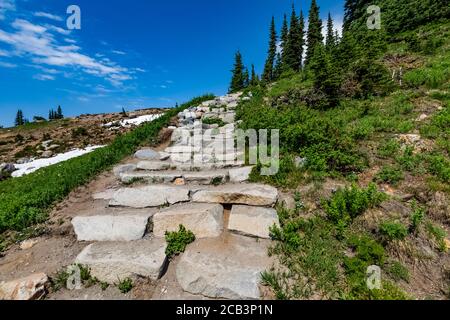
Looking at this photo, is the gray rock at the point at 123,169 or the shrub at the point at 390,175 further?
the gray rock at the point at 123,169

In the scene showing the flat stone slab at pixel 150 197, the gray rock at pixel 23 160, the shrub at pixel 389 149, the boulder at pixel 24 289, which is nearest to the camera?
the boulder at pixel 24 289

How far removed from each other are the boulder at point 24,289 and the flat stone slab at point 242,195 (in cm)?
326

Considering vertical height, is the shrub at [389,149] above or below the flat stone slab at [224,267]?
above

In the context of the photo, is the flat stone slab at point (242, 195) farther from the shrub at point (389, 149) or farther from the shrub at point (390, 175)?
the shrub at point (389, 149)

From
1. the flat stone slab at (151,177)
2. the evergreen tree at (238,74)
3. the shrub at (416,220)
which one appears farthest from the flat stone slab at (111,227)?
the evergreen tree at (238,74)

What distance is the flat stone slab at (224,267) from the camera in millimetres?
3752

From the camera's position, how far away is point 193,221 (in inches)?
202

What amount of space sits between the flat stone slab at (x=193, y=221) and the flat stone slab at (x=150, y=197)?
0.75 meters

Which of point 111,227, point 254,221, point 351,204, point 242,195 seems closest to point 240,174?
point 242,195

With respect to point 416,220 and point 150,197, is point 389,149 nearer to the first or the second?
point 416,220

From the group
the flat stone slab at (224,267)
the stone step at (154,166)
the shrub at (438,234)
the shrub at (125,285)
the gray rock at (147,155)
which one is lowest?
the shrub at (125,285)

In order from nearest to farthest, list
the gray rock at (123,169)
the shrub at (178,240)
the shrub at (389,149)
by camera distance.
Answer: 1. the shrub at (178,240)
2. the shrub at (389,149)
3. the gray rock at (123,169)

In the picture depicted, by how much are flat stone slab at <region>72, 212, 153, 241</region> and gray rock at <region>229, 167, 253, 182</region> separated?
249 cm

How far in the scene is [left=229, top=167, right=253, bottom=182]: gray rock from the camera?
6719 millimetres
